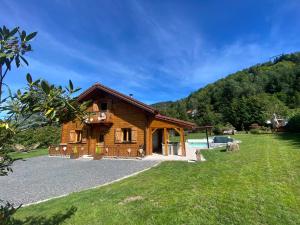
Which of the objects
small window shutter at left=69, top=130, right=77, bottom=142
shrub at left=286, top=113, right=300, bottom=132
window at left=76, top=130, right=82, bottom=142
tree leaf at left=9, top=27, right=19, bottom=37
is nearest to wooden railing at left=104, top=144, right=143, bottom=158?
window at left=76, top=130, right=82, bottom=142

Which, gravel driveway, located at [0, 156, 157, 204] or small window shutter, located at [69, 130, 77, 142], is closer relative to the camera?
gravel driveway, located at [0, 156, 157, 204]

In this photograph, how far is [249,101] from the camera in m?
46.6

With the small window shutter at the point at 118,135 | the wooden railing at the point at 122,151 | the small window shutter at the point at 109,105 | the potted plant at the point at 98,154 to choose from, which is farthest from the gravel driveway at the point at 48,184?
the small window shutter at the point at 109,105

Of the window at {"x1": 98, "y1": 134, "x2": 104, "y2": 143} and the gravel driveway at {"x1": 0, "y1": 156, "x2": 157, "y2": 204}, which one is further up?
the window at {"x1": 98, "y1": 134, "x2": 104, "y2": 143}

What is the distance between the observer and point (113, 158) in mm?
16547

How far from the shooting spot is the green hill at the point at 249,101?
149 feet

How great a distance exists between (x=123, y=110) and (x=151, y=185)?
10723 millimetres

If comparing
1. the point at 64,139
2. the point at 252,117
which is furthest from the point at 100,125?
the point at 252,117

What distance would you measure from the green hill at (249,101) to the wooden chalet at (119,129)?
3409cm

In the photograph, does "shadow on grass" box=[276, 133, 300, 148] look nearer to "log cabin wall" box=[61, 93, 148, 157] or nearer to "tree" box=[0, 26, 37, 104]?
"log cabin wall" box=[61, 93, 148, 157]

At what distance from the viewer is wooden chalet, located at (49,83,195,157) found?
16.3 m

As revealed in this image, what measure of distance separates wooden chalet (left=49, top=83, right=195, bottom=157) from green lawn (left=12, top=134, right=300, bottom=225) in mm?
8028

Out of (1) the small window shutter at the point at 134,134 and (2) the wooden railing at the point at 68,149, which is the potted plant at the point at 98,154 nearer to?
(2) the wooden railing at the point at 68,149

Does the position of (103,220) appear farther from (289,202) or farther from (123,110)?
(123,110)
